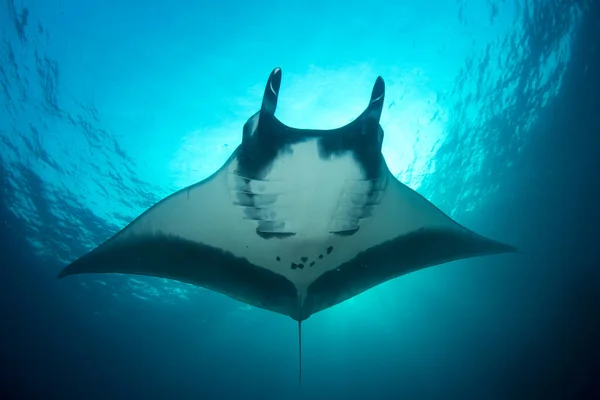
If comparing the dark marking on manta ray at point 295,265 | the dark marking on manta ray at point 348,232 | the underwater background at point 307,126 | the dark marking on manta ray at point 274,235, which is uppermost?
the underwater background at point 307,126

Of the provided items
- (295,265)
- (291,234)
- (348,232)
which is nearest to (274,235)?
(291,234)

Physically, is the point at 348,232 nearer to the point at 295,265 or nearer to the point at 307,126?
the point at 295,265

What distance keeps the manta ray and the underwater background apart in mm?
6741

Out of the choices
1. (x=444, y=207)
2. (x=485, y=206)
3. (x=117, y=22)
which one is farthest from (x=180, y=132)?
(x=485, y=206)

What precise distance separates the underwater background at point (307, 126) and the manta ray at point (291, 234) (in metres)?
6.74

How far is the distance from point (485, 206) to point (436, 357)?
29.9 m

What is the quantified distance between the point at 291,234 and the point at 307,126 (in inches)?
306

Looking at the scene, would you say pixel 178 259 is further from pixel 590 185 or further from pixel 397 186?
pixel 590 185

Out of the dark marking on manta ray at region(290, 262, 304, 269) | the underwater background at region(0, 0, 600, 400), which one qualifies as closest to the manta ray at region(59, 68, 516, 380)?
the dark marking on manta ray at region(290, 262, 304, 269)

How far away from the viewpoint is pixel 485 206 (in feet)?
60.1

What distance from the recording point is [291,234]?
3.29m

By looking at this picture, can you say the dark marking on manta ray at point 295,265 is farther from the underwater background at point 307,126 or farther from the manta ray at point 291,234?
the underwater background at point 307,126

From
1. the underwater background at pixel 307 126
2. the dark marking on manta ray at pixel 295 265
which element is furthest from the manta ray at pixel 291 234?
the underwater background at pixel 307 126

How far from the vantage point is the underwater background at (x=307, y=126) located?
876cm
